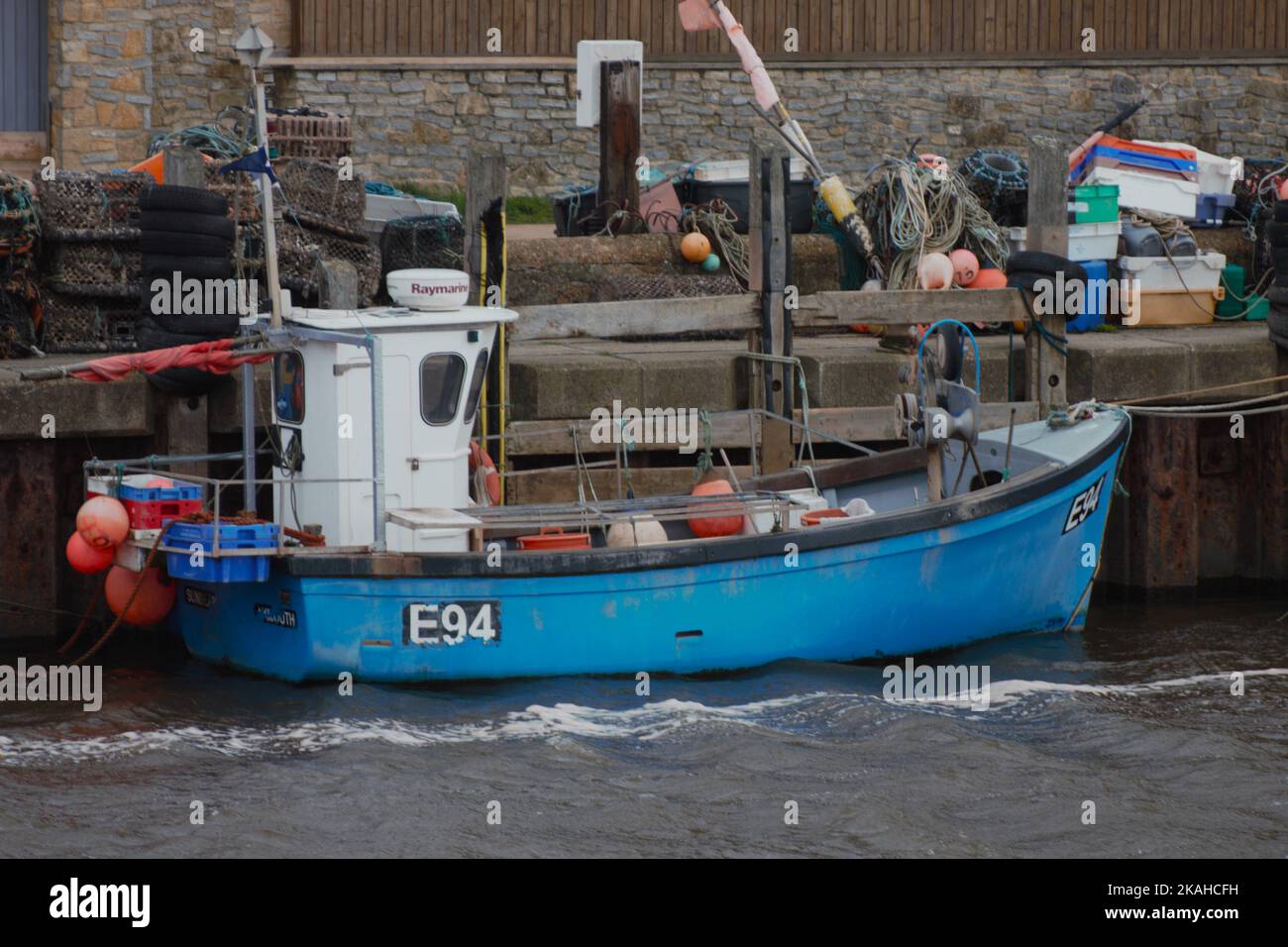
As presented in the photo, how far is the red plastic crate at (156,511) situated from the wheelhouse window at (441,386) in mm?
1283

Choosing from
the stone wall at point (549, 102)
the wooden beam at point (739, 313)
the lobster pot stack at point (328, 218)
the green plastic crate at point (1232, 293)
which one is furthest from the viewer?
the stone wall at point (549, 102)

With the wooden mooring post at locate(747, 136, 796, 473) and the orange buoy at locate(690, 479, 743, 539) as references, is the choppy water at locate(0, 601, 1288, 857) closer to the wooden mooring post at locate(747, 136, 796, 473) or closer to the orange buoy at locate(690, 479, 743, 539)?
the orange buoy at locate(690, 479, 743, 539)

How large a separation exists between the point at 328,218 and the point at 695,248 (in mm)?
2639

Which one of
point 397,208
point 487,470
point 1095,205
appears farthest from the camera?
point 397,208

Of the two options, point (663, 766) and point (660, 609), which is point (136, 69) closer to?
point (660, 609)

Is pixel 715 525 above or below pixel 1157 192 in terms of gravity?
below

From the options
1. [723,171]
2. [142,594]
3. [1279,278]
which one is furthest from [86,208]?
[1279,278]

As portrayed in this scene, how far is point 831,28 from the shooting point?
20625 mm

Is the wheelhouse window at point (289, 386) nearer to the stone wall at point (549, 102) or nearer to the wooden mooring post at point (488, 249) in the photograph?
the wooden mooring post at point (488, 249)

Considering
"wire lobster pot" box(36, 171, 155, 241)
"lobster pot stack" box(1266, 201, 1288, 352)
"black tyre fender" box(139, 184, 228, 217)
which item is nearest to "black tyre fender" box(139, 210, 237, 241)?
"black tyre fender" box(139, 184, 228, 217)

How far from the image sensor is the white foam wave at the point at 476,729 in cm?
912

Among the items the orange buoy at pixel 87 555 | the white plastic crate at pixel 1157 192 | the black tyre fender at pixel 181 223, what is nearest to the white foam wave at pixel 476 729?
the orange buoy at pixel 87 555

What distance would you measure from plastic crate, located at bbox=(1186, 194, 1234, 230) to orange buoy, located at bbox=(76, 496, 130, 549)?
30.0ft
